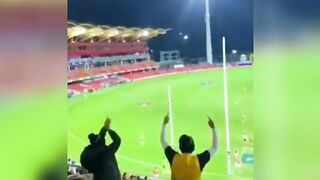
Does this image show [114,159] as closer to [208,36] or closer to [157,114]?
[157,114]

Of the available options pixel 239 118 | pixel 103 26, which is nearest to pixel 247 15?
pixel 239 118

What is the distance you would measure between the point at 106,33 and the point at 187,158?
730 mm

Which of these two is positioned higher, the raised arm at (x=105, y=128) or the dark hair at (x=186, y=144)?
the raised arm at (x=105, y=128)

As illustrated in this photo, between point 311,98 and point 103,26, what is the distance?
1.10 metres

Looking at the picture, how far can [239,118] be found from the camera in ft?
7.73

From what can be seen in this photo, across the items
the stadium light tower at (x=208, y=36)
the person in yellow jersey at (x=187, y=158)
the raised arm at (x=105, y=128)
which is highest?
the stadium light tower at (x=208, y=36)

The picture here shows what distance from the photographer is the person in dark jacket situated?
89.2 inches

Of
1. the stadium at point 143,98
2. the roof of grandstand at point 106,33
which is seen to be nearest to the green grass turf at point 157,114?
the stadium at point 143,98

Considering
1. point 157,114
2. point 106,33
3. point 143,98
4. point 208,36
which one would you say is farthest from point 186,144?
point 106,33

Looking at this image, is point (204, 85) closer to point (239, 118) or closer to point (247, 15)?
point (239, 118)

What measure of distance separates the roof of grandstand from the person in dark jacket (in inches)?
15.9

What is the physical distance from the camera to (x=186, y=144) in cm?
231

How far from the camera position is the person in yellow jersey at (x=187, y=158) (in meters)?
2.29

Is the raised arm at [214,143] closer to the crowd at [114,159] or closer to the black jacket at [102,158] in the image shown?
the crowd at [114,159]
